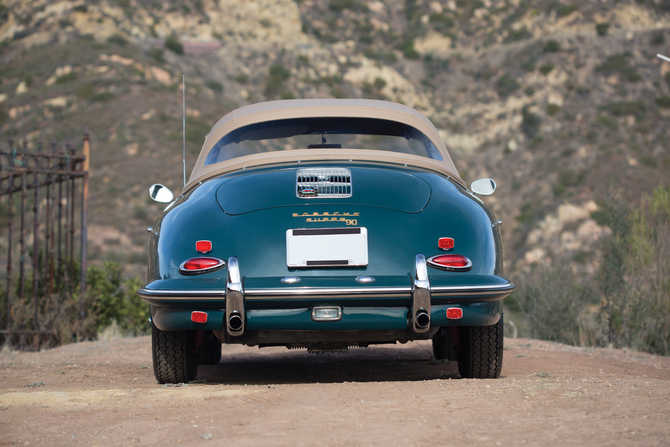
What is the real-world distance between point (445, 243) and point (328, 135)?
1664 mm

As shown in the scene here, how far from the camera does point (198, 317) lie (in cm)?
366

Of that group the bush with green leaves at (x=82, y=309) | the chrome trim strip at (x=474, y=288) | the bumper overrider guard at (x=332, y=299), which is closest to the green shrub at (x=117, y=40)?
the bush with green leaves at (x=82, y=309)

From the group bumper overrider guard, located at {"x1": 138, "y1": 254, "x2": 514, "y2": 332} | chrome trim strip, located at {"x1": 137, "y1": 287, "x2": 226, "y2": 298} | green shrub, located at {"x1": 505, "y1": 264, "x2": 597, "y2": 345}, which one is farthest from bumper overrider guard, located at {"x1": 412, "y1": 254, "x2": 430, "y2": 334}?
green shrub, located at {"x1": 505, "y1": 264, "x2": 597, "y2": 345}

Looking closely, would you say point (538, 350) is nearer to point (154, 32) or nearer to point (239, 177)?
point (239, 177)

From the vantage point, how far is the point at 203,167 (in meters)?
4.81

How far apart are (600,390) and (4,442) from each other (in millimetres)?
2807

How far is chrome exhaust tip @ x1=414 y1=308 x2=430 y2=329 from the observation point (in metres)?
3.56

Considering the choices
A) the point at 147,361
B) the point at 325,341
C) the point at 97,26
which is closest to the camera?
the point at 325,341

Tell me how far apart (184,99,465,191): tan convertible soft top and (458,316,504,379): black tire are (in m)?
1.06

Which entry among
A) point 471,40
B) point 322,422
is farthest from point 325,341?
point 471,40

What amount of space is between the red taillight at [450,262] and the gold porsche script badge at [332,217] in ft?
1.52

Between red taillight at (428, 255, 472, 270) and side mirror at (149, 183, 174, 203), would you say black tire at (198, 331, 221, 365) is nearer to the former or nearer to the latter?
side mirror at (149, 183, 174, 203)

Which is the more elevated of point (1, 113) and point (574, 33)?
point (574, 33)

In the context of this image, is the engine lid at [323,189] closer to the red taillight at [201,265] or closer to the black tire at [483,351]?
the red taillight at [201,265]
